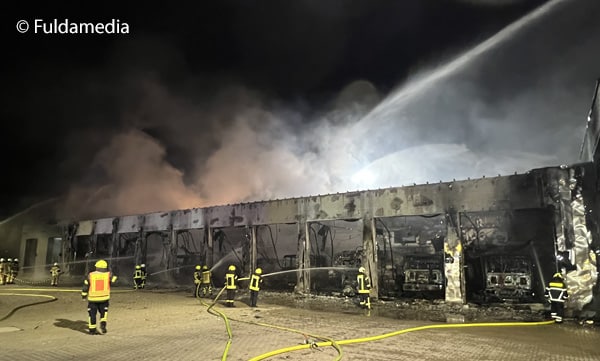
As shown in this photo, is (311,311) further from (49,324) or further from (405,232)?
(405,232)

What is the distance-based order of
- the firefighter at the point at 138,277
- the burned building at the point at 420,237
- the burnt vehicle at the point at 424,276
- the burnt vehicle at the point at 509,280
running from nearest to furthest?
the burned building at the point at 420,237, the burnt vehicle at the point at 509,280, the burnt vehicle at the point at 424,276, the firefighter at the point at 138,277

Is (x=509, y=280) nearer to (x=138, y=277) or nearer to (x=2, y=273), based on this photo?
(x=138, y=277)

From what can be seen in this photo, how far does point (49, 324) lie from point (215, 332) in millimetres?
4183

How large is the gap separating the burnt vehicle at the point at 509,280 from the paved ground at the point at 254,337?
4008 millimetres

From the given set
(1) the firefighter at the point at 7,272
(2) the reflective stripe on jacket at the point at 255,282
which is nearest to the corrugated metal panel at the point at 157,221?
(1) the firefighter at the point at 7,272

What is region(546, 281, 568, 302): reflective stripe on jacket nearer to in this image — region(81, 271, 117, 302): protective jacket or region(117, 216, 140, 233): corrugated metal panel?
region(81, 271, 117, 302): protective jacket

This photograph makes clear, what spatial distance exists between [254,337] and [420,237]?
1225 cm

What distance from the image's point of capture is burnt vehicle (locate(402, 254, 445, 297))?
1473 cm

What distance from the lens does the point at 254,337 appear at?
740 cm

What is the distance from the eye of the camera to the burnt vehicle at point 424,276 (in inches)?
580

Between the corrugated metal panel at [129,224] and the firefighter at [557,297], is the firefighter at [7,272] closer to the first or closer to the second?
the corrugated metal panel at [129,224]

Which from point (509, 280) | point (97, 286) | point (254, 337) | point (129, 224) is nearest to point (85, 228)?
point (129, 224)

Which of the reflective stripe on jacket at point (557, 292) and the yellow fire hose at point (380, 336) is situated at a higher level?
the reflective stripe on jacket at point (557, 292)

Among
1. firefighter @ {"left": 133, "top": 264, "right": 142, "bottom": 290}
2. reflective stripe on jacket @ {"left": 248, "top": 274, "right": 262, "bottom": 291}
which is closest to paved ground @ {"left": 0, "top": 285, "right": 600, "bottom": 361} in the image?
reflective stripe on jacket @ {"left": 248, "top": 274, "right": 262, "bottom": 291}
